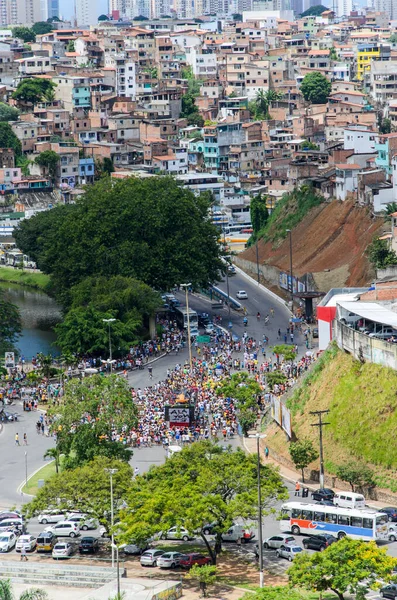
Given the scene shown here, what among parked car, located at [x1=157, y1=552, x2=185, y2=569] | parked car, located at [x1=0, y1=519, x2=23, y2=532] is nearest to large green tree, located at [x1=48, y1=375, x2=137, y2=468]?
parked car, located at [x1=0, y1=519, x2=23, y2=532]

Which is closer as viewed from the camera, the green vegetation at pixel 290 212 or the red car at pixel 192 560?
the red car at pixel 192 560

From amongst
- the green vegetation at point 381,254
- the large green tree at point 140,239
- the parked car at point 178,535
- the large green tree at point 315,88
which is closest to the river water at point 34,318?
the large green tree at point 140,239

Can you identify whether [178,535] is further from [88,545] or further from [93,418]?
[93,418]

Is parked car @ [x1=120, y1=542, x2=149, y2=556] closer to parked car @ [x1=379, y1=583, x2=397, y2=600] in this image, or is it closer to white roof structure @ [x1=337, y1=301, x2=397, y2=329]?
parked car @ [x1=379, y1=583, x2=397, y2=600]

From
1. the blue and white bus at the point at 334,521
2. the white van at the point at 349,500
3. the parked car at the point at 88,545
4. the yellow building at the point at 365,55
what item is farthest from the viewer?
the yellow building at the point at 365,55

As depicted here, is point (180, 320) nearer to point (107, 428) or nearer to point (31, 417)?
point (31, 417)

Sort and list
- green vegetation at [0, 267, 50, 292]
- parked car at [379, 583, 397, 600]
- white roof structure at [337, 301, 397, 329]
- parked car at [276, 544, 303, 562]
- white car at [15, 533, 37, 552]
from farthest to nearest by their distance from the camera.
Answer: green vegetation at [0, 267, 50, 292] → white roof structure at [337, 301, 397, 329] → white car at [15, 533, 37, 552] → parked car at [276, 544, 303, 562] → parked car at [379, 583, 397, 600]

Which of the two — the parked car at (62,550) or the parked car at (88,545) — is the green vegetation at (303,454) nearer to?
the parked car at (88,545)
